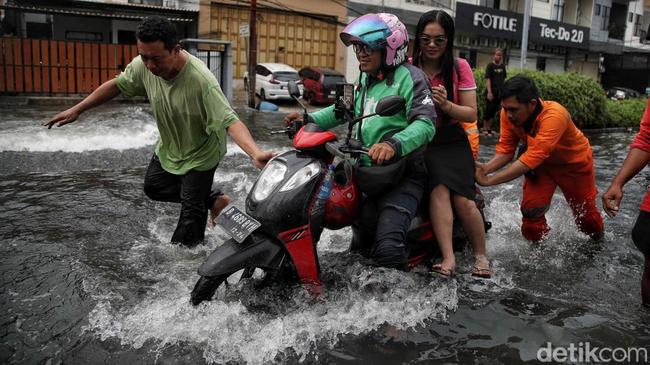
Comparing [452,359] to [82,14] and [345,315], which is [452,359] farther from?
[82,14]

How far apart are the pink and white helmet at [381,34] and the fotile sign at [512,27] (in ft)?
102

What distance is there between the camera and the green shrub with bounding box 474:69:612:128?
1594 cm

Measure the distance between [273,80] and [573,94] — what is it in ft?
35.6

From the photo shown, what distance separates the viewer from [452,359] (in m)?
3.25

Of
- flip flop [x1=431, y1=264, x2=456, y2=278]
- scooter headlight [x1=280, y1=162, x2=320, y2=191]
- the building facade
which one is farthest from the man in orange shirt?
the building facade

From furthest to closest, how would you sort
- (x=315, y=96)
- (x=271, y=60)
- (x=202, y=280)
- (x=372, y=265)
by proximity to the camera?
1. (x=271, y=60)
2. (x=315, y=96)
3. (x=372, y=265)
4. (x=202, y=280)

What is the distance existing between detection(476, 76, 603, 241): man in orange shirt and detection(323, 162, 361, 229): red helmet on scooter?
1290 millimetres

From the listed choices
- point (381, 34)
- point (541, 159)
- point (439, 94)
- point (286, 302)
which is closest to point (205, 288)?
point (286, 302)

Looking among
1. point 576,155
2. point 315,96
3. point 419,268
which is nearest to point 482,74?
point 315,96

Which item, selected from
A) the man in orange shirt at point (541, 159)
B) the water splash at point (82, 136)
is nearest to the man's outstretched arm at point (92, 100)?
the man in orange shirt at point (541, 159)

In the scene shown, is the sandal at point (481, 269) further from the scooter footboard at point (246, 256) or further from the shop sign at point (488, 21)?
the shop sign at point (488, 21)

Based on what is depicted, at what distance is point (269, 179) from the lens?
326 cm

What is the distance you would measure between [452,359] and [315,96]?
20586 mm

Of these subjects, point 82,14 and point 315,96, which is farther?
point 315,96
